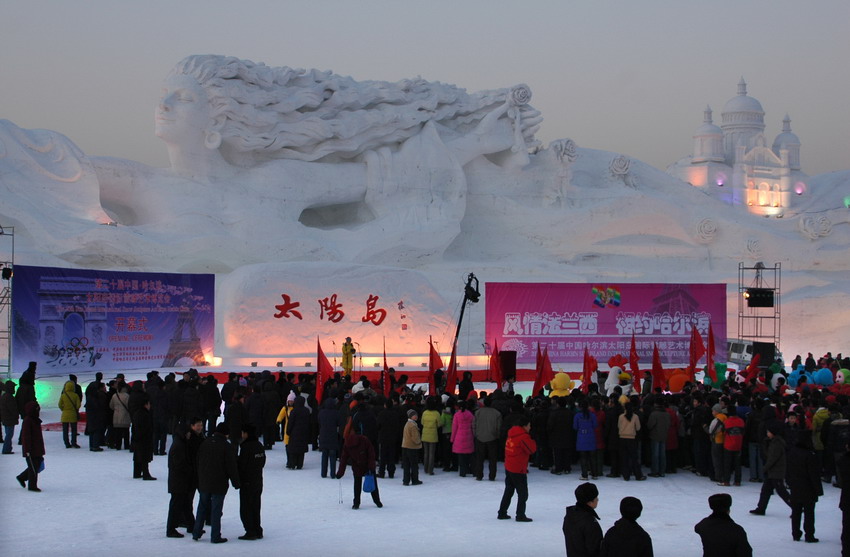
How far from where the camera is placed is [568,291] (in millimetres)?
20828

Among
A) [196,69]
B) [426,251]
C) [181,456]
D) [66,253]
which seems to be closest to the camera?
[181,456]

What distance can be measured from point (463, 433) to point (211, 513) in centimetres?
382

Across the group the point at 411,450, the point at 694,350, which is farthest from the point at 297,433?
the point at 694,350

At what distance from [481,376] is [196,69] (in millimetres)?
9338

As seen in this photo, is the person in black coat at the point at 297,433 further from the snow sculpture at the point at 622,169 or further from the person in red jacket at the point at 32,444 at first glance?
the snow sculpture at the point at 622,169

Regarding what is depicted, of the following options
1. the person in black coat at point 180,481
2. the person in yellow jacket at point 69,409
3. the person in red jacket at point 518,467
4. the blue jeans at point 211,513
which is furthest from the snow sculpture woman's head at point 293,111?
the blue jeans at point 211,513

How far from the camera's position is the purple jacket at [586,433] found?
11.7 meters

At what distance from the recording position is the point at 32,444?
398 inches

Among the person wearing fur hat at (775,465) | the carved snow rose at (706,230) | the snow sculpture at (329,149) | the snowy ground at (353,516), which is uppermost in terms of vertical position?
the snow sculpture at (329,149)

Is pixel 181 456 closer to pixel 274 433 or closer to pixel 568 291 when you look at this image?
pixel 274 433

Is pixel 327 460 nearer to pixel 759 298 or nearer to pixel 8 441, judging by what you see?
pixel 8 441

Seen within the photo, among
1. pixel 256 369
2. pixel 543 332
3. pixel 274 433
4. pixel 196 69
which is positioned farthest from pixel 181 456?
pixel 196 69

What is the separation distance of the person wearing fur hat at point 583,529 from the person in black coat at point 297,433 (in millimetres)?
5841

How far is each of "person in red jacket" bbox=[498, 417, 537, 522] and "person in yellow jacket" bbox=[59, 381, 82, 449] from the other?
227 inches
